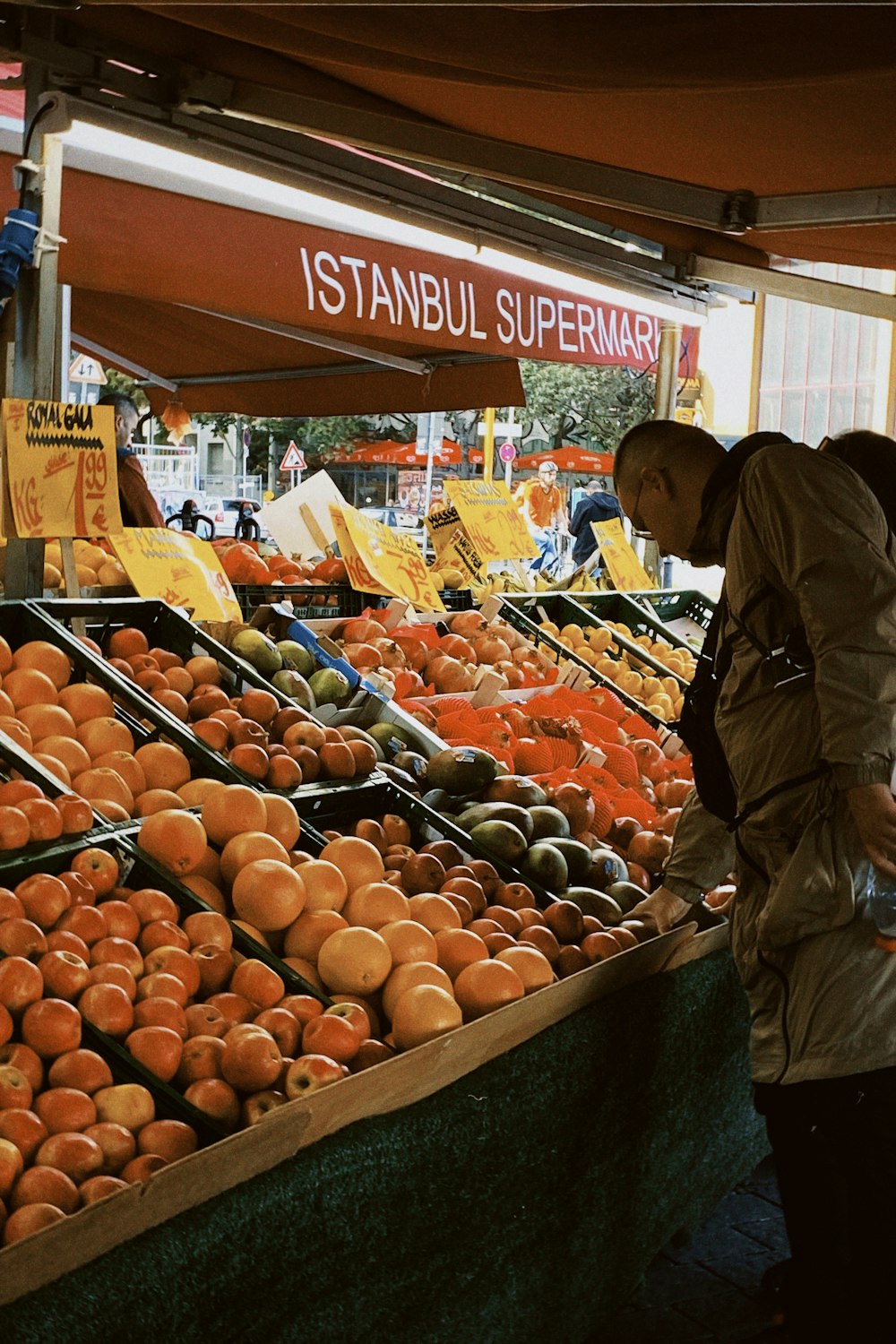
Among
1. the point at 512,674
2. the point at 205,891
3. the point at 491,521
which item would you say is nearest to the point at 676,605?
the point at 491,521

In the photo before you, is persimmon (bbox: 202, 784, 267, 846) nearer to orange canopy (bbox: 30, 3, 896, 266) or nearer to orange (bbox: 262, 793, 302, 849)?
orange (bbox: 262, 793, 302, 849)

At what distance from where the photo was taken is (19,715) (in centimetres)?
261

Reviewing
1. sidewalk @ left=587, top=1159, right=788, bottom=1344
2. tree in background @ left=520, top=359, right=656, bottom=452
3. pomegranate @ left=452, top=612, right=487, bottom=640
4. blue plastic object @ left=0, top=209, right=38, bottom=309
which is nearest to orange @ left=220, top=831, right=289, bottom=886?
sidewalk @ left=587, top=1159, right=788, bottom=1344

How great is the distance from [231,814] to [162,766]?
317mm

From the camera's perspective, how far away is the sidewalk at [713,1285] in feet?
9.10

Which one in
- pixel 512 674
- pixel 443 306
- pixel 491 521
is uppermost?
pixel 443 306

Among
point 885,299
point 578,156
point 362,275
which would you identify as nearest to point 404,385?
point 362,275

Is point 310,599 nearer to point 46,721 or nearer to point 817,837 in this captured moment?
point 46,721

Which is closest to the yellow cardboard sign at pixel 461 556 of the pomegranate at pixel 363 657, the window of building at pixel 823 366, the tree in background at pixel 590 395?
the pomegranate at pixel 363 657

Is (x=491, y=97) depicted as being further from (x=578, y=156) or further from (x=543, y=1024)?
(x=543, y=1024)

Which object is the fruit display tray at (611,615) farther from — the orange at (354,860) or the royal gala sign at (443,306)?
the orange at (354,860)

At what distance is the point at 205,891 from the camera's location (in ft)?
7.48

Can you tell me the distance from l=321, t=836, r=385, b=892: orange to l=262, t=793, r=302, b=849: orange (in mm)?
70

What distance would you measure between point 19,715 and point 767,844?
58.9 inches
